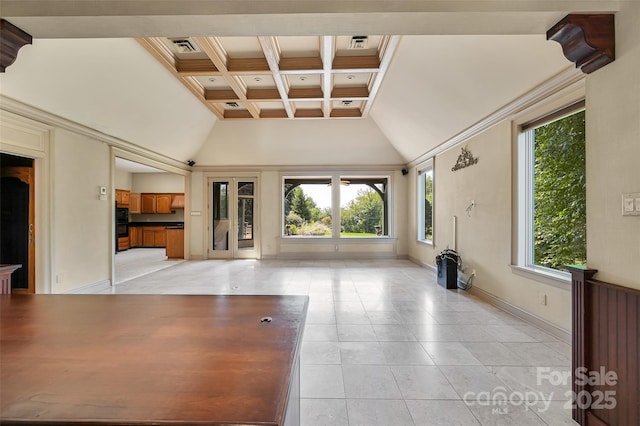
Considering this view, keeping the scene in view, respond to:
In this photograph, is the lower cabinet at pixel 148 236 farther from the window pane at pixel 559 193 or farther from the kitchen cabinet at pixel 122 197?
the window pane at pixel 559 193

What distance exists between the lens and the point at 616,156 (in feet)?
5.32

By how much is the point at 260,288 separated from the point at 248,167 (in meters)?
4.00

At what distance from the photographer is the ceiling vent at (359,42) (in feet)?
12.2

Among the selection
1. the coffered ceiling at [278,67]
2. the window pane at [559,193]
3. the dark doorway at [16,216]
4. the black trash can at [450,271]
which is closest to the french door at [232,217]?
the coffered ceiling at [278,67]

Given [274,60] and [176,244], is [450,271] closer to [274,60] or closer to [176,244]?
[274,60]

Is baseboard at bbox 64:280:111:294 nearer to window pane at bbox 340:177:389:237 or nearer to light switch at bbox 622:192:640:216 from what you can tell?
window pane at bbox 340:177:389:237

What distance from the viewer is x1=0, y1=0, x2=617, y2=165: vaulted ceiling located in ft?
5.82

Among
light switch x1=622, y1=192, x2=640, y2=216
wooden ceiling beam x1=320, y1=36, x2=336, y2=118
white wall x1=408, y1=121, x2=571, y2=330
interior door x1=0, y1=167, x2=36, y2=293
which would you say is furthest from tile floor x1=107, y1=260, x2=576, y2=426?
wooden ceiling beam x1=320, y1=36, x2=336, y2=118

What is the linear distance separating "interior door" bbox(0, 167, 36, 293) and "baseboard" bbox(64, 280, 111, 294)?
53 centimetres

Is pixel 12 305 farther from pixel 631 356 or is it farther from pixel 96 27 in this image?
pixel 631 356

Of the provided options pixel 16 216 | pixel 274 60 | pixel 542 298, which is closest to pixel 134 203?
pixel 16 216

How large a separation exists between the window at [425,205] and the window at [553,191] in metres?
2.86

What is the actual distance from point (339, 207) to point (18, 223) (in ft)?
20.3

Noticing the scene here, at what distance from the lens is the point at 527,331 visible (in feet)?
9.65
